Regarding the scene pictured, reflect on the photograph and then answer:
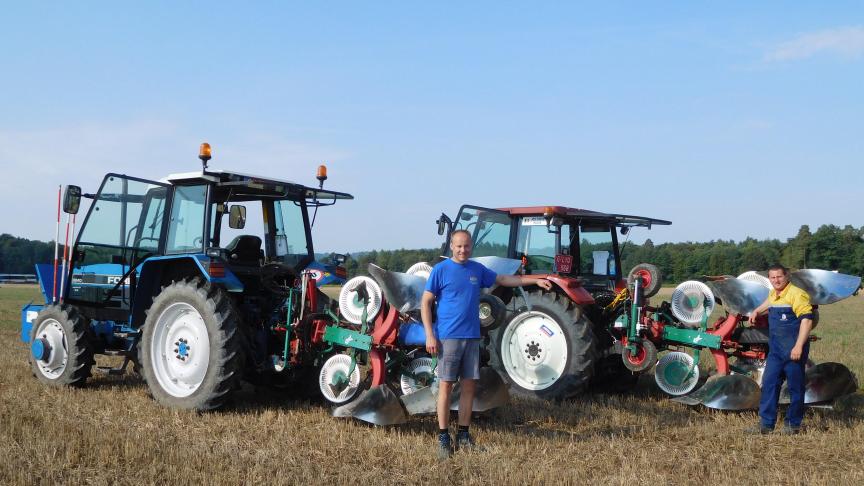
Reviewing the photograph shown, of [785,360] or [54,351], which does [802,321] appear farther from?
[54,351]

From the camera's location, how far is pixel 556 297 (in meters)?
7.32

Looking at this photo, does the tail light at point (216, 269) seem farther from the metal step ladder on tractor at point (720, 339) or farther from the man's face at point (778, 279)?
the man's face at point (778, 279)

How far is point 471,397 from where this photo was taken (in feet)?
17.1

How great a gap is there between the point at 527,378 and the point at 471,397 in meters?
2.24

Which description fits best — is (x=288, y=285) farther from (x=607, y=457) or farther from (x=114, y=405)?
(x=607, y=457)

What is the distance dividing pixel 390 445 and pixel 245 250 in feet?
8.78

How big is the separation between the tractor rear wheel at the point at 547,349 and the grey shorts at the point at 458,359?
6.88 feet

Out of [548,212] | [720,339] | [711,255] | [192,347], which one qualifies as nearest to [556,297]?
[548,212]

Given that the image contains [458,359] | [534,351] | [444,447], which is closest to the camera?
[444,447]

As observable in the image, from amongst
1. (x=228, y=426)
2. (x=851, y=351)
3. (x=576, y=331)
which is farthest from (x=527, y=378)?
(x=851, y=351)

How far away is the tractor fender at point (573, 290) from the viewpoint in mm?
7164

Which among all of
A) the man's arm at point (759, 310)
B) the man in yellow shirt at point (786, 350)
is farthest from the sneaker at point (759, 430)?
the man's arm at point (759, 310)

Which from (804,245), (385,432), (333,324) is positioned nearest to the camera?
(385,432)

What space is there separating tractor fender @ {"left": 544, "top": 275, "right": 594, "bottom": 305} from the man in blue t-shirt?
2.18 meters
